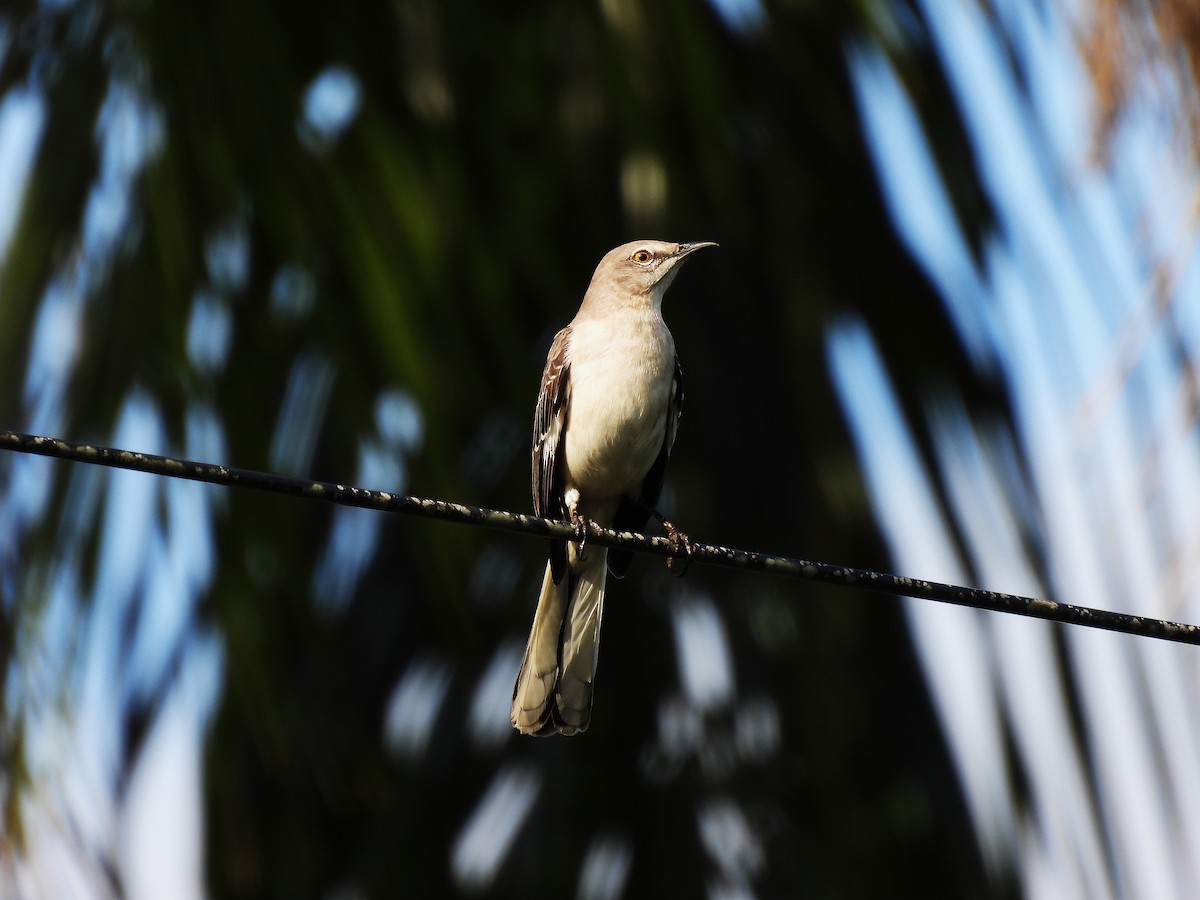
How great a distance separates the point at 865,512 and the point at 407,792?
201cm

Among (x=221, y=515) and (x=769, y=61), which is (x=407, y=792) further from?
(x=769, y=61)

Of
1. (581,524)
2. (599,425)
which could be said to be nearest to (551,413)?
(599,425)

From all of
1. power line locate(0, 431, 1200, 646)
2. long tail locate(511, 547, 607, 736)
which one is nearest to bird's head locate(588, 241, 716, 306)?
long tail locate(511, 547, 607, 736)

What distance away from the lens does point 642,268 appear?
513 cm

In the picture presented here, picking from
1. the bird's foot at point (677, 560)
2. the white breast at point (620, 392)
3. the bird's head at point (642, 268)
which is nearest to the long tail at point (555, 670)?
the bird's foot at point (677, 560)

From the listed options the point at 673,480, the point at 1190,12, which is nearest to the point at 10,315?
the point at 673,480

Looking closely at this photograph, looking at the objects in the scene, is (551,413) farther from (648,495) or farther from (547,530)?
(547,530)

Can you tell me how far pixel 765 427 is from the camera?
4496 millimetres

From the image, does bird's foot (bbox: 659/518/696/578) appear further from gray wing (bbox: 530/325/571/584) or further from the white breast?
gray wing (bbox: 530/325/571/584)

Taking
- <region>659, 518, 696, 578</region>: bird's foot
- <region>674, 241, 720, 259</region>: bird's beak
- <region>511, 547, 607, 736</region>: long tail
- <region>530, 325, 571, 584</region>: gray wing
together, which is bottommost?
<region>511, 547, 607, 736</region>: long tail

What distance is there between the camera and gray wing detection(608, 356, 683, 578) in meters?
5.11

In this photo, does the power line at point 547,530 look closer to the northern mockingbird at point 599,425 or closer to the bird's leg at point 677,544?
the bird's leg at point 677,544

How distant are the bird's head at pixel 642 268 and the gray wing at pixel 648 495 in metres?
0.33

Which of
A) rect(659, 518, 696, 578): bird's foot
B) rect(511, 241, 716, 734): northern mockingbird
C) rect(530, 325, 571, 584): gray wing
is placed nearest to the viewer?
rect(659, 518, 696, 578): bird's foot
